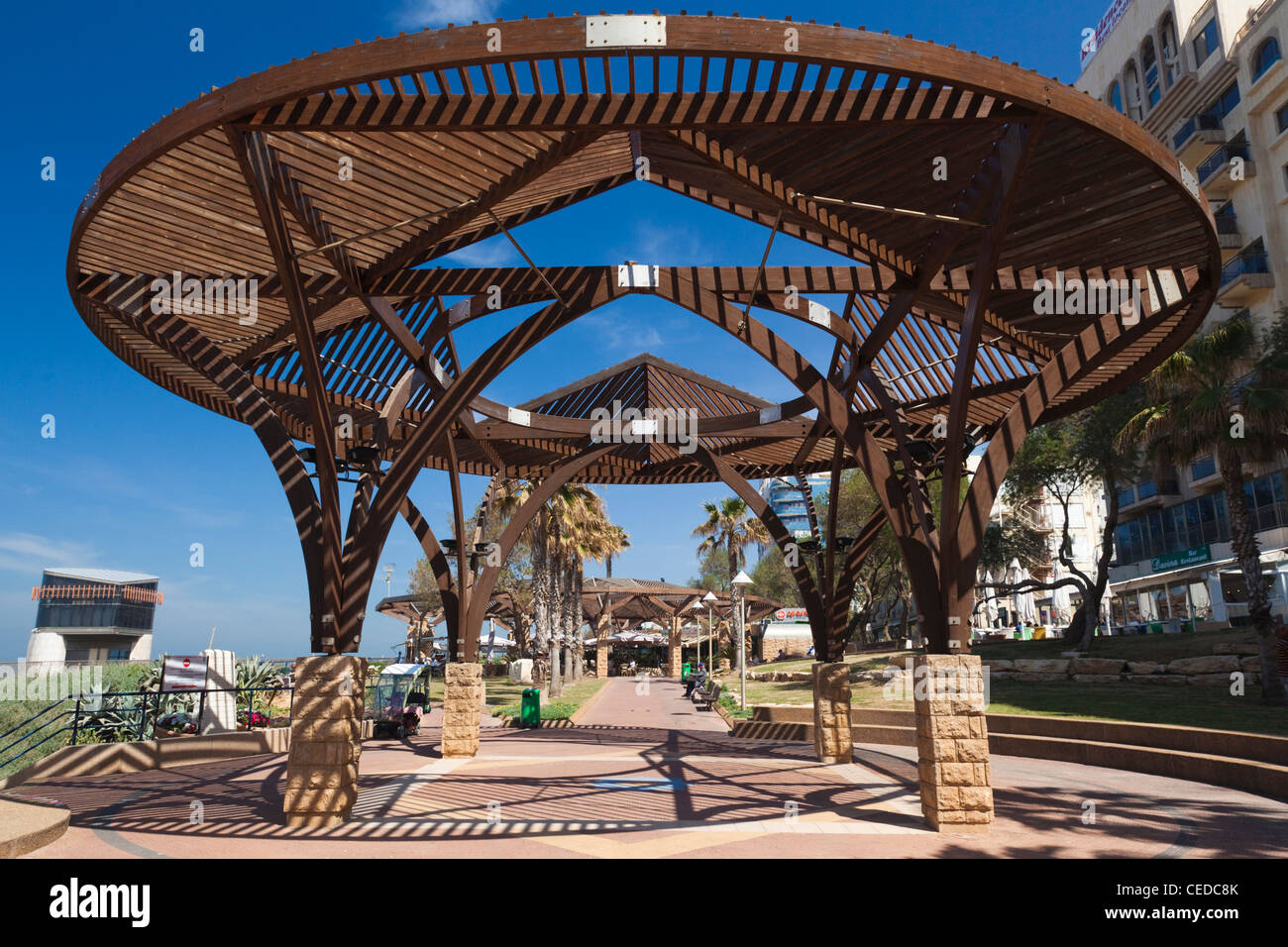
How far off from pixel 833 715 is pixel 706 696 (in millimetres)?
12323

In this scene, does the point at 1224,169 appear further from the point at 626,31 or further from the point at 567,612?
the point at 626,31

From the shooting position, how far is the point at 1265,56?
2967 cm

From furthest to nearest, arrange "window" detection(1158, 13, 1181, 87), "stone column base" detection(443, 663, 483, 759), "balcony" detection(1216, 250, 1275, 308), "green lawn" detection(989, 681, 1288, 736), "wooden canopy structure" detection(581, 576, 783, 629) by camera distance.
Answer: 1. "wooden canopy structure" detection(581, 576, 783, 629)
2. "window" detection(1158, 13, 1181, 87)
3. "balcony" detection(1216, 250, 1275, 308)
4. "green lawn" detection(989, 681, 1288, 736)
5. "stone column base" detection(443, 663, 483, 759)

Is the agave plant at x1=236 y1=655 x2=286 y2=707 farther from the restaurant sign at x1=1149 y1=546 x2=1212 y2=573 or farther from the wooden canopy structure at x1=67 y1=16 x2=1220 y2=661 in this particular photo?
the restaurant sign at x1=1149 y1=546 x2=1212 y2=573

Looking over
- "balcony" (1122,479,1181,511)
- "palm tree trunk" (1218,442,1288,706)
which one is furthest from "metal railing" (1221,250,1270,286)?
"palm tree trunk" (1218,442,1288,706)

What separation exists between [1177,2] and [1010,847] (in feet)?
134

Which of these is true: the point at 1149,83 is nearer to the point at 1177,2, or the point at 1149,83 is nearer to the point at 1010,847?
the point at 1177,2

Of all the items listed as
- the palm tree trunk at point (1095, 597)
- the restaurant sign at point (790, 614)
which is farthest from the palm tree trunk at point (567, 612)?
the restaurant sign at point (790, 614)

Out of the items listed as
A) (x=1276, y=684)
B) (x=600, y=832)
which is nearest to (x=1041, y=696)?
(x=1276, y=684)

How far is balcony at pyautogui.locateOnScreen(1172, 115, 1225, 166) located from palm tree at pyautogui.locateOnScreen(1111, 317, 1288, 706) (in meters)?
18.6

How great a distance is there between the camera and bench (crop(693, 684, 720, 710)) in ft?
82.2

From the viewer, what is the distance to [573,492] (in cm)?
3186

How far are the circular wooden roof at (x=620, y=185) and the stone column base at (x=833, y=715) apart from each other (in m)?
5.00

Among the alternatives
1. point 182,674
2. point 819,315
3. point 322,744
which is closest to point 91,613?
point 182,674
